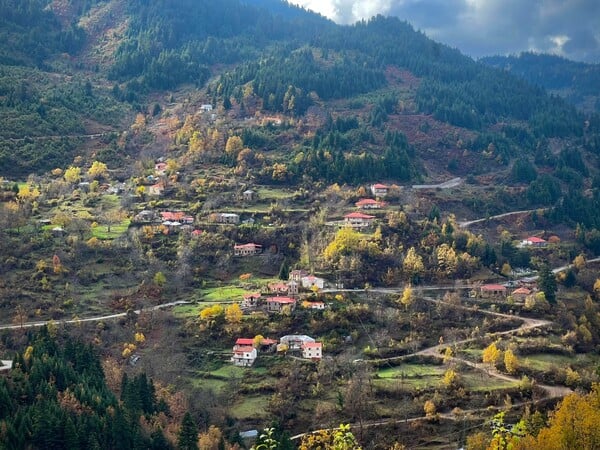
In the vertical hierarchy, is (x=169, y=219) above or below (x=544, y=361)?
above

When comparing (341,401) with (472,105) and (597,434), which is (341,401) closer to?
(597,434)

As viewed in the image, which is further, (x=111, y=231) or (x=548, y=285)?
(x=111, y=231)

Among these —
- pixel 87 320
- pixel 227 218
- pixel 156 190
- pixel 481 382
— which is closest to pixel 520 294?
pixel 481 382

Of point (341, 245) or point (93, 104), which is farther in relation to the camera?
point (93, 104)

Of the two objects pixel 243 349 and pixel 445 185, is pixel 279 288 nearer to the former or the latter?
pixel 243 349

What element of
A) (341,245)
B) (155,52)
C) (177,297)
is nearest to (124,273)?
(177,297)

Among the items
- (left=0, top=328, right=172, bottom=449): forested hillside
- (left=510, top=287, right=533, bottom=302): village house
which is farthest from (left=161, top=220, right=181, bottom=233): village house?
(left=510, top=287, right=533, bottom=302): village house
